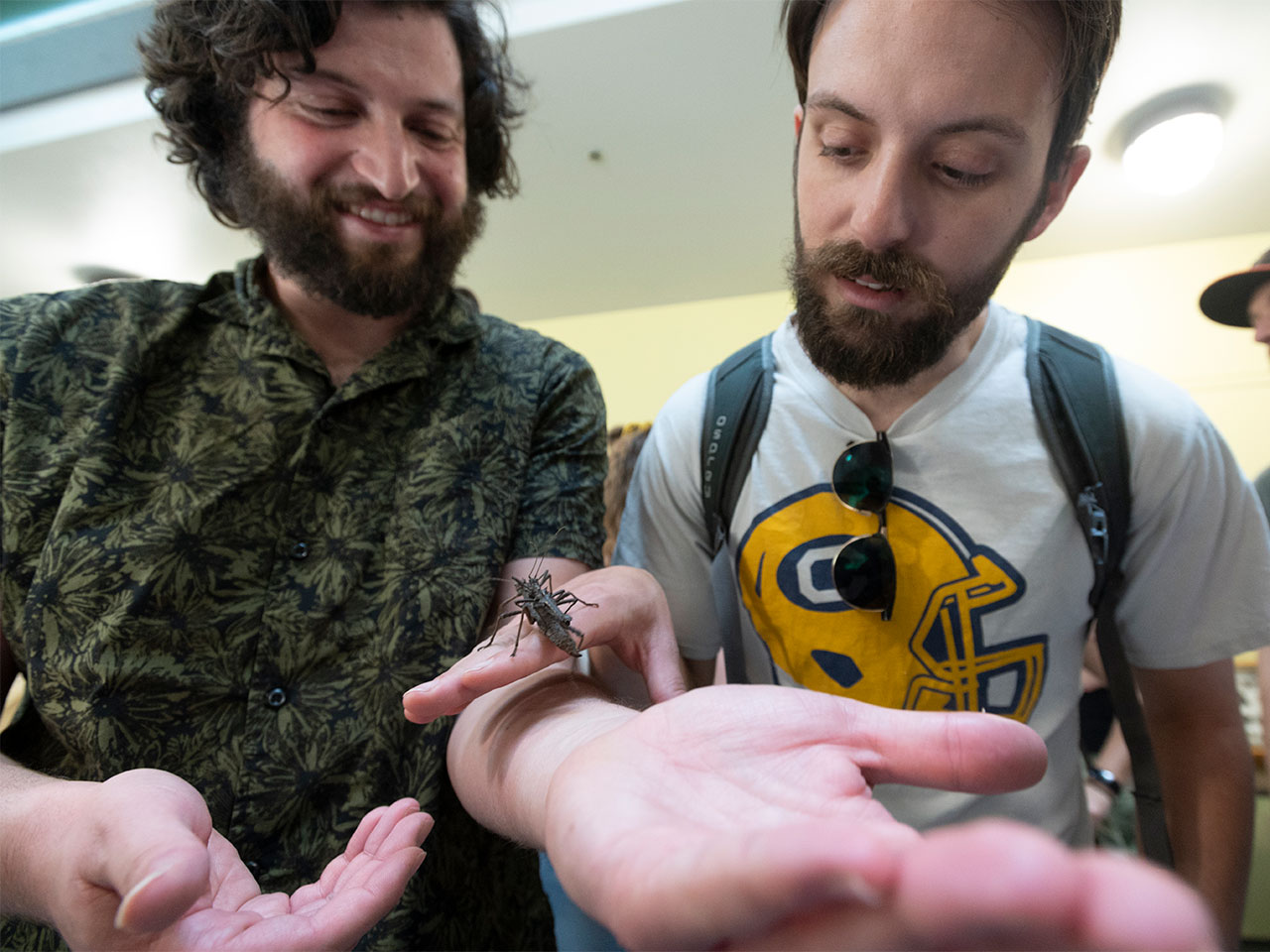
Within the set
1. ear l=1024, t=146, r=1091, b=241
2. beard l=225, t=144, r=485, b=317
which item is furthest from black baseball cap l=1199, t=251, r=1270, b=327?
beard l=225, t=144, r=485, b=317

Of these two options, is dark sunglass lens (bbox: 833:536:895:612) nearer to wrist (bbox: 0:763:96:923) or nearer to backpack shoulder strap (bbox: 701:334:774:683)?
backpack shoulder strap (bbox: 701:334:774:683)

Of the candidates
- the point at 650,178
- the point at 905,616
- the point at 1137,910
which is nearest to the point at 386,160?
the point at 650,178

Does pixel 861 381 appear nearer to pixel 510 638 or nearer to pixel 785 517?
pixel 785 517

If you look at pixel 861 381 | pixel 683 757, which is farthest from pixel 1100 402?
pixel 683 757

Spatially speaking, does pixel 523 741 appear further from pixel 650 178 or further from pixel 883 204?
pixel 650 178

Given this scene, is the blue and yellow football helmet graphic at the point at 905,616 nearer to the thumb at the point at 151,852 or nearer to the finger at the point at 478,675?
the finger at the point at 478,675

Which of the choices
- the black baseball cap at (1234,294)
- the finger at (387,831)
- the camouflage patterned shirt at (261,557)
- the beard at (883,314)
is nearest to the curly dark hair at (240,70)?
the camouflage patterned shirt at (261,557)
